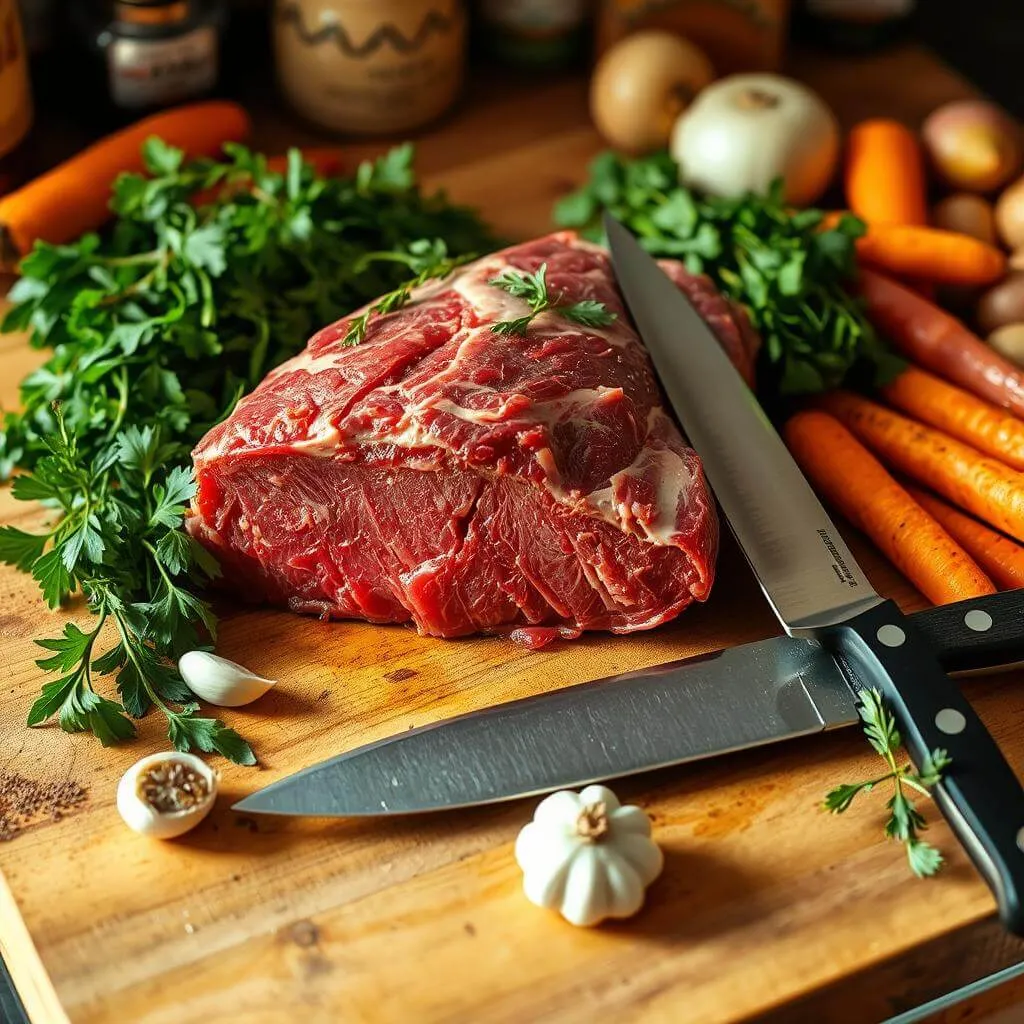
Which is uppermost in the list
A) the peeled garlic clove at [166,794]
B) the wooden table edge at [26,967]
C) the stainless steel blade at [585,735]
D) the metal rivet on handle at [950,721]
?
the metal rivet on handle at [950,721]

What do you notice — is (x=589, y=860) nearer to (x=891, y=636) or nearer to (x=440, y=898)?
(x=440, y=898)

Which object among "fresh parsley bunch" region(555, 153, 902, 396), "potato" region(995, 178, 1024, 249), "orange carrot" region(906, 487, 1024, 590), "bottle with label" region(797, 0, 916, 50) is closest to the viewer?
"orange carrot" region(906, 487, 1024, 590)

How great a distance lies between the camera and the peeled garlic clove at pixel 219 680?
230cm

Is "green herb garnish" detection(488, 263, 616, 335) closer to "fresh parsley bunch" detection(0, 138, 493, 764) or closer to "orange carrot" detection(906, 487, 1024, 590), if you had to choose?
"fresh parsley bunch" detection(0, 138, 493, 764)

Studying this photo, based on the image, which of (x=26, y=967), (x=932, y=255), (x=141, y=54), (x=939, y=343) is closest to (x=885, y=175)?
(x=932, y=255)

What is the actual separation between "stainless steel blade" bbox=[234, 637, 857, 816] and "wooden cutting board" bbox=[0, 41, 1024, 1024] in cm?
7

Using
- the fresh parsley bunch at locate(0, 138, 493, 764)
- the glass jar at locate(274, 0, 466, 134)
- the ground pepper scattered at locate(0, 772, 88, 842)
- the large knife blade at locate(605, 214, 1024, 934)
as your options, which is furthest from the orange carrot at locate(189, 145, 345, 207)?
the ground pepper scattered at locate(0, 772, 88, 842)

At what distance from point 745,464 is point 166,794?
1.21 m

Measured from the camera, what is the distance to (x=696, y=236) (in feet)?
10.3

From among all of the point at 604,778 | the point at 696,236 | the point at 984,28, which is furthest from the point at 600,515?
the point at 984,28

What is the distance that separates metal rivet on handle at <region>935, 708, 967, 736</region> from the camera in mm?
2107

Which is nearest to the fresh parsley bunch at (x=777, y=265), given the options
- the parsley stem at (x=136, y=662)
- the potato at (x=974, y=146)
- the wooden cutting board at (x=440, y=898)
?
the potato at (x=974, y=146)

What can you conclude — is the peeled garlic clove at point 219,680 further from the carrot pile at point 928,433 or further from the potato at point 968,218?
the potato at point 968,218

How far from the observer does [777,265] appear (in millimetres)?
2994
